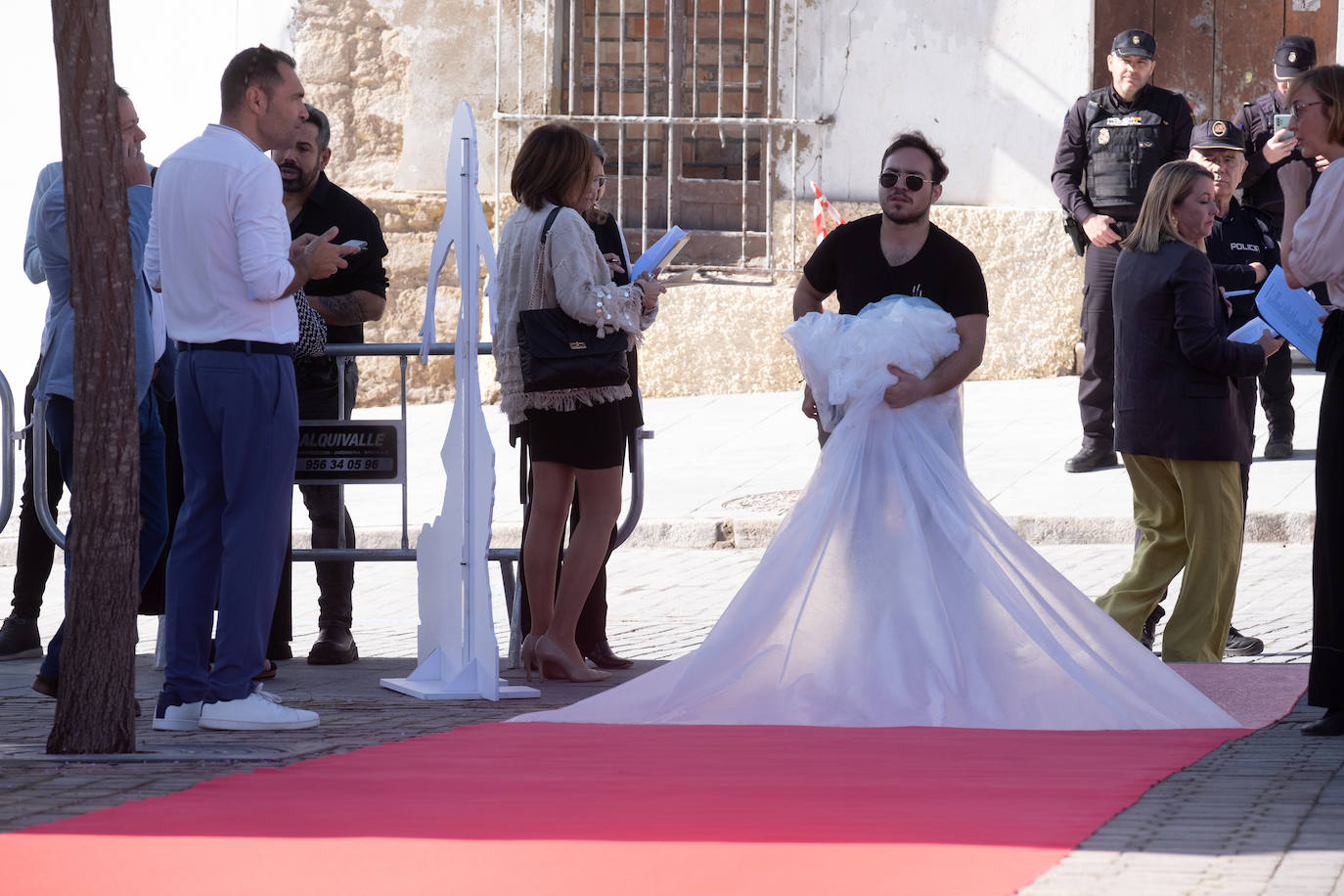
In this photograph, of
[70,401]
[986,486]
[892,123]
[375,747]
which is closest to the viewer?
[375,747]

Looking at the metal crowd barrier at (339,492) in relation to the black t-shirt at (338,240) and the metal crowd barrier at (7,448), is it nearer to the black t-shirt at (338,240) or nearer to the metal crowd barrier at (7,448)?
the metal crowd barrier at (7,448)

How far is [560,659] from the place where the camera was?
6.75 meters

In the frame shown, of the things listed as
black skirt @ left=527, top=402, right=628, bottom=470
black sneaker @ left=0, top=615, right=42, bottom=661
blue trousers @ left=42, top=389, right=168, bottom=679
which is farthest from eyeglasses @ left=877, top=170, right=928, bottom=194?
black sneaker @ left=0, top=615, right=42, bottom=661

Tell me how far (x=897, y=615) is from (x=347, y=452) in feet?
8.00

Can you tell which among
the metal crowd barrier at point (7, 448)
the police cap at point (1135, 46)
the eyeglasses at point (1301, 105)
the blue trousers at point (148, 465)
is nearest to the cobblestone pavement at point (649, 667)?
the blue trousers at point (148, 465)

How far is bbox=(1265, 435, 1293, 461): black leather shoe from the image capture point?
1152 centimetres

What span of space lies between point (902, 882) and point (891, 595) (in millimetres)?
2585

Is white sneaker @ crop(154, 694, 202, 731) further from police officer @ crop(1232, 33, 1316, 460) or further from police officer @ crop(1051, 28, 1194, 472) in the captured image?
police officer @ crop(1232, 33, 1316, 460)

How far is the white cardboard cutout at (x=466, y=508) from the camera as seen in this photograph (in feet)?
20.9

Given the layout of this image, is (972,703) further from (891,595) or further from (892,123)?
(892,123)

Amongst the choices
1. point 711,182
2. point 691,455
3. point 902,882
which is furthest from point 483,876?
point 711,182

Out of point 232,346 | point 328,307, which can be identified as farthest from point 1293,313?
point 328,307

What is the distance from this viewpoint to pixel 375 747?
16.9ft

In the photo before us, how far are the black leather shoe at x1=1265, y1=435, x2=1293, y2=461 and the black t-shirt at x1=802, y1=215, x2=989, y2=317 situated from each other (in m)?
5.69
